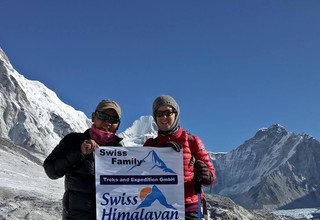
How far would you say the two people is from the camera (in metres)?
7.33

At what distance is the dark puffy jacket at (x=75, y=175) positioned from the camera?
7.30m

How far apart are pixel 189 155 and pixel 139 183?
33.6 inches

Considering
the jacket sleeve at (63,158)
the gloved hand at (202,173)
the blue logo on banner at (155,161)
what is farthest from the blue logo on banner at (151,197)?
the jacket sleeve at (63,158)

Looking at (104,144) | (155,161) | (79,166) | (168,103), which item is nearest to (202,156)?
(155,161)

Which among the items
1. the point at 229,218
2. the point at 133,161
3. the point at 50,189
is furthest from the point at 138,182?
the point at 50,189

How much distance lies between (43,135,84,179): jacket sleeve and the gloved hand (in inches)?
65.6

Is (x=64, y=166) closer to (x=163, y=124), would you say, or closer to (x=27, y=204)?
(x=163, y=124)

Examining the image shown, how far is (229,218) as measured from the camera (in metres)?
69.5

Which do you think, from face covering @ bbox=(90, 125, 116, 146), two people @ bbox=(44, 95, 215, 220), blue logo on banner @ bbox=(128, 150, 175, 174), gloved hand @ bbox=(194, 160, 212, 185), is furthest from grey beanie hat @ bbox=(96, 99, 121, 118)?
gloved hand @ bbox=(194, 160, 212, 185)

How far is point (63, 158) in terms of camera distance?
24.1ft

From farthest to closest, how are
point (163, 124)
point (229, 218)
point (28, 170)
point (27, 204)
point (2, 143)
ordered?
point (2, 143)
point (28, 170)
point (229, 218)
point (27, 204)
point (163, 124)

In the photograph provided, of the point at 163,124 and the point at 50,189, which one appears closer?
the point at 163,124

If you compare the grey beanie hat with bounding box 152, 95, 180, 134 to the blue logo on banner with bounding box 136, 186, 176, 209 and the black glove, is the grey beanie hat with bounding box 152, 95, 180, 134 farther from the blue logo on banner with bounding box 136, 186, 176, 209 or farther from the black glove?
the blue logo on banner with bounding box 136, 186, 176, 209

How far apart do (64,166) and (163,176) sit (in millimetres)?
1462
